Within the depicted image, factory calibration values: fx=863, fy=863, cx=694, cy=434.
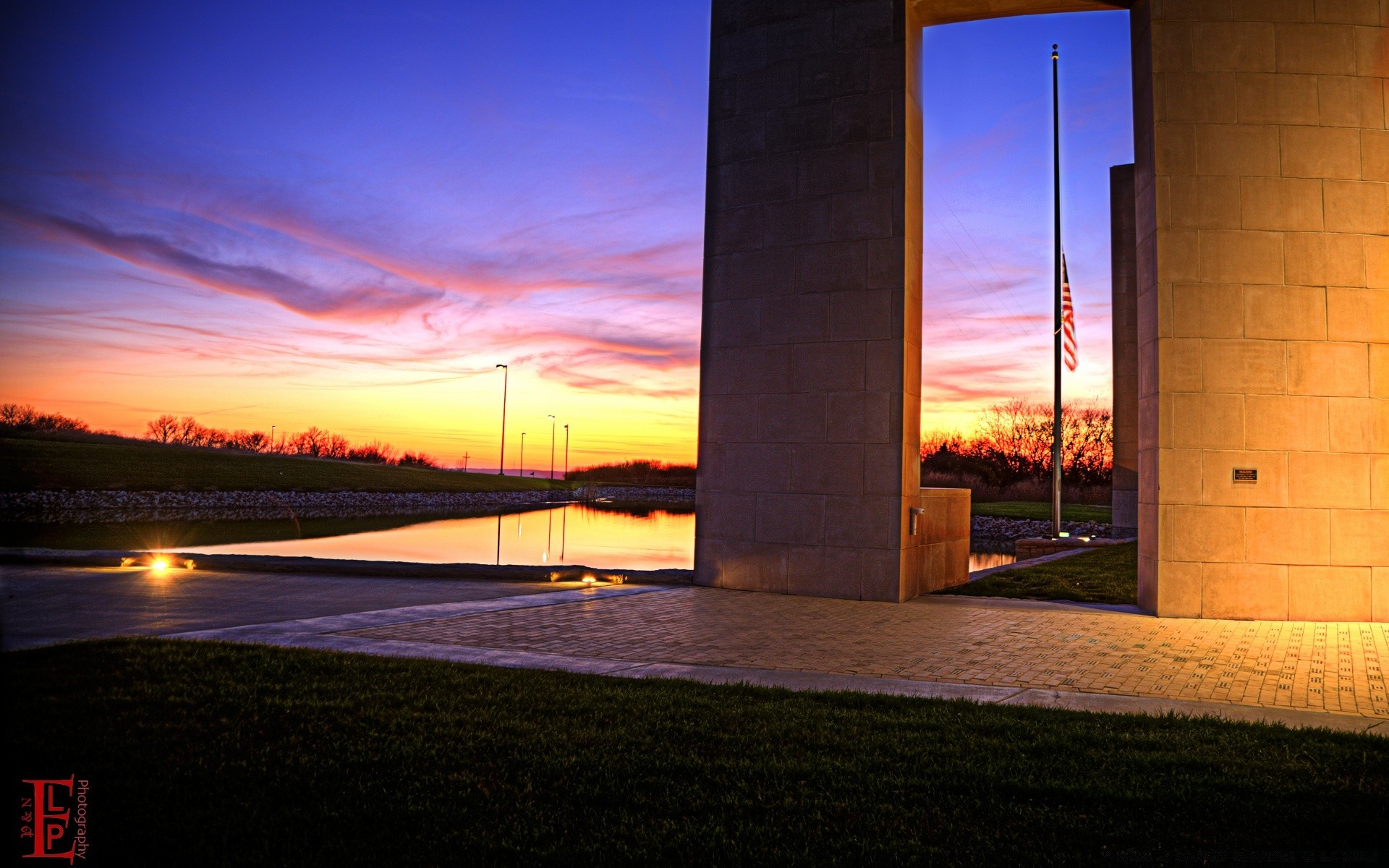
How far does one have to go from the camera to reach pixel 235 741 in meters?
4.38

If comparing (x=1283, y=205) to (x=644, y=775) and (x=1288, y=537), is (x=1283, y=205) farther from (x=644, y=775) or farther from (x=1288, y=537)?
(x=644, y=775)

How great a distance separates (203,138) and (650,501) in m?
74.5

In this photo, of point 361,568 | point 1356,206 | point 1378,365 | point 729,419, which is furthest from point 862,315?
point 361,568

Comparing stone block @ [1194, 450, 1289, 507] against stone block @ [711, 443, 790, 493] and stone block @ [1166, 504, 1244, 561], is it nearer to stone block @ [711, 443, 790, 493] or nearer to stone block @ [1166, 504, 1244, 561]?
stone block @ [1166, 504, 1244, 561]

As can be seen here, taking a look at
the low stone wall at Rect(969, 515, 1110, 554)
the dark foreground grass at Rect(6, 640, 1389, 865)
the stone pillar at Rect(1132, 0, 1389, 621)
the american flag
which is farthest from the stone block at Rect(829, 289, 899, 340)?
the low stone wall at Rect(969, 515, 1110, 554)

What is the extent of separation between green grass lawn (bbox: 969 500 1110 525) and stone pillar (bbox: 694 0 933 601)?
29.4 meters

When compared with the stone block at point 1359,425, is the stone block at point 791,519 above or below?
below

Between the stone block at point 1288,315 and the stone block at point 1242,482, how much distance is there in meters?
1.43

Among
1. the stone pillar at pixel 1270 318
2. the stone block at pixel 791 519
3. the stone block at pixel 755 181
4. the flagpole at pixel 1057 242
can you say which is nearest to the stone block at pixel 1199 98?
the stone pillar at pixel 1270 318

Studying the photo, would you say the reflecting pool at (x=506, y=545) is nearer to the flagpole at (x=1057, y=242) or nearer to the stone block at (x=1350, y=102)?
the flagpole at (x=1057, y=242)

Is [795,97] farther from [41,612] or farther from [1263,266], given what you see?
[41,612]

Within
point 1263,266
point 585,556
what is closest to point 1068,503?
point 585,556

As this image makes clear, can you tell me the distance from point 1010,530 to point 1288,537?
29.7 m

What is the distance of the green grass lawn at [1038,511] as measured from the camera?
130 feet
